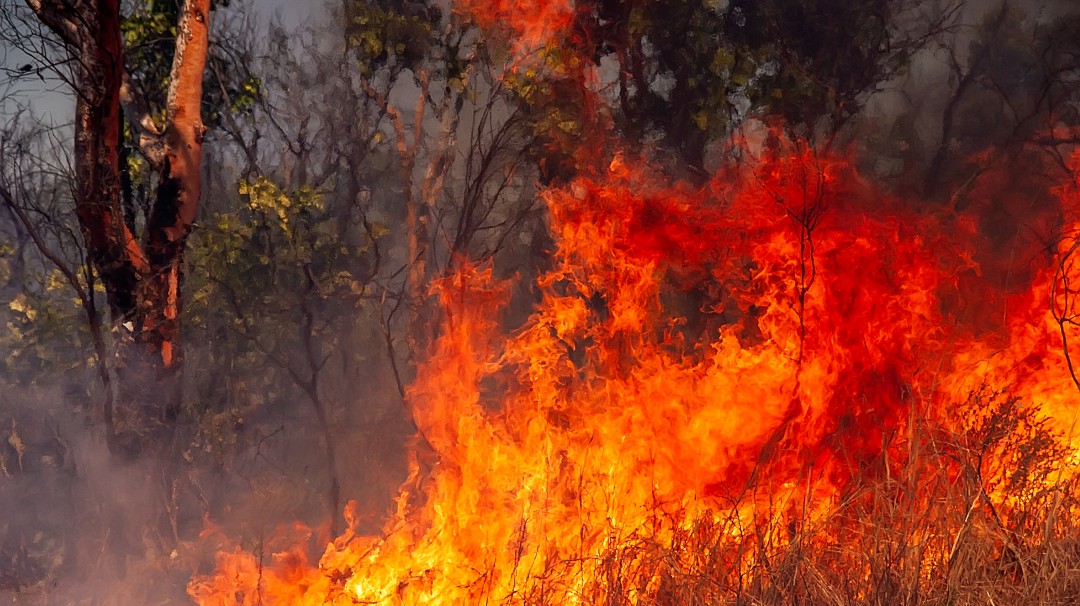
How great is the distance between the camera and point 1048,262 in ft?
35.8

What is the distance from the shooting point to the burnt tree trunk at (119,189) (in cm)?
716

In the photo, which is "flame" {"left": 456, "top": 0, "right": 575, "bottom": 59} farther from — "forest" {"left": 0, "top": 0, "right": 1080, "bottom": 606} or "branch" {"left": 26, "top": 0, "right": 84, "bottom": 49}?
"branch" {"left": 26, "top": 0, "right": 84, "bottom": 49}

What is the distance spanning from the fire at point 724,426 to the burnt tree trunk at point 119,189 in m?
2.52

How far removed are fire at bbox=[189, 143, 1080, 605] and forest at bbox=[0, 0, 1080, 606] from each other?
0.04m

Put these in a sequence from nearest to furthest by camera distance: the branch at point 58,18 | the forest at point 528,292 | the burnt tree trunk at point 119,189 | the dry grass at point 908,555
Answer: the dry grass at point 908,555, the forest at point 528,292, the branch at point 58,18, the burnt tree trunk at point 119,189

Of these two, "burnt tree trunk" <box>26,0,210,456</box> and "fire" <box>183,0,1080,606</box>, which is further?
"burnt tree trunk" <box>26,0,210,456</box>

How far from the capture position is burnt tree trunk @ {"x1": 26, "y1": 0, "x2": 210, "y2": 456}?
7.16 m

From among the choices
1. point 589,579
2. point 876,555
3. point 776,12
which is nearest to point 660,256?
point 776,12

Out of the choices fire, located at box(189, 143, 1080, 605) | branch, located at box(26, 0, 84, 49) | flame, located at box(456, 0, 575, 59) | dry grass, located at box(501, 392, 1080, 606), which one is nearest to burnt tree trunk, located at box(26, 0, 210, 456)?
branch, located at box(26, 0, 84, 49)

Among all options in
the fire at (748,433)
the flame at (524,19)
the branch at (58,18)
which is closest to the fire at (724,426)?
the fire at (748,433)

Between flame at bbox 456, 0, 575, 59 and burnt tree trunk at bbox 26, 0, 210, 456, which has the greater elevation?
flame at bbox 456, 0, 575, 59

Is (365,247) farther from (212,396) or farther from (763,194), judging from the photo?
(763,194)

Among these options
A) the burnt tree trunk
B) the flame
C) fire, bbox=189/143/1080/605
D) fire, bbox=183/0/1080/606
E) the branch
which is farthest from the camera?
the flame

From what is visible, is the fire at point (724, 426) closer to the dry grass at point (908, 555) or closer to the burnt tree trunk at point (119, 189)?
the dry grass at point (908, 555)
